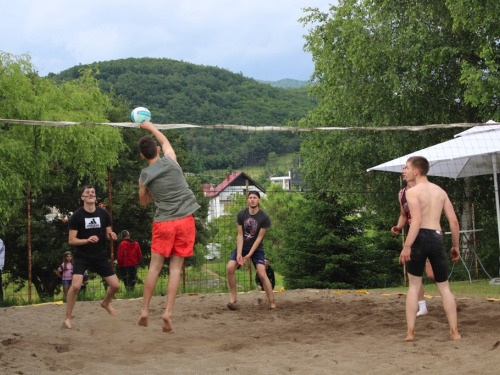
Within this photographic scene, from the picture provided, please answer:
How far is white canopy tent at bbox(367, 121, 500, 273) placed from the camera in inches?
375

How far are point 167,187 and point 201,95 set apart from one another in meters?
33.3

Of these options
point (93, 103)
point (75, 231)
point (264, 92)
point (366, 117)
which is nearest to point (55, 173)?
point (93, 103)

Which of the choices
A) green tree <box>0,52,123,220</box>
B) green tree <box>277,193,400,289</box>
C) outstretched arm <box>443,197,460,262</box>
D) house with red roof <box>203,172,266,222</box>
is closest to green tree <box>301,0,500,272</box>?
green tree <box>277,193,400,289</box>

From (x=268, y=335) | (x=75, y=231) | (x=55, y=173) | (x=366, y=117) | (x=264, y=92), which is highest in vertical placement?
(x=264, y=92)

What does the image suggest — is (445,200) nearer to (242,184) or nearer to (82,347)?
(82,347)

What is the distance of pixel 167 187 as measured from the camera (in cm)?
545

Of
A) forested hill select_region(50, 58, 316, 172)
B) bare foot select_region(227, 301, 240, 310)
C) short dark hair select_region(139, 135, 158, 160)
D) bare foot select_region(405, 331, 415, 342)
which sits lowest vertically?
bare foot select_region(227, 301, 240, 310)

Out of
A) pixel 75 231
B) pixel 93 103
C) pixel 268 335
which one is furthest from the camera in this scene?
pixel 93 103

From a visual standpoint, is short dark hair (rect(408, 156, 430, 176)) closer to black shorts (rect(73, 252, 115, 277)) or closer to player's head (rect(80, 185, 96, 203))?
player's head (rect(80, 185, 96, 203))

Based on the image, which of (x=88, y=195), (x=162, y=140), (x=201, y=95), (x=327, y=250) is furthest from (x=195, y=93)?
(x=162, y=140)

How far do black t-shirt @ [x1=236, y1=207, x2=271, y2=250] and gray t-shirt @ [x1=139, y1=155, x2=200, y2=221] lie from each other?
8.14 ft

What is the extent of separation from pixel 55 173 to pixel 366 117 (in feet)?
32.7

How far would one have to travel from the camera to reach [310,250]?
13.6m

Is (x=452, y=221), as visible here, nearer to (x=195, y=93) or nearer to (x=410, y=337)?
(x=410, y=337)
